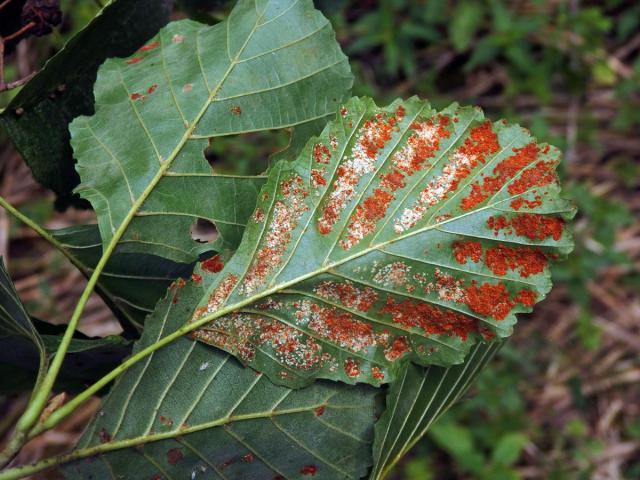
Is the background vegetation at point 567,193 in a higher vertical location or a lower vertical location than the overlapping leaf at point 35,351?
lower

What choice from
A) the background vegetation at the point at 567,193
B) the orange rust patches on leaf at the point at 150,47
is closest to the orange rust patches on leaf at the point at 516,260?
the orange rust patches on leaf at the point at 150,47

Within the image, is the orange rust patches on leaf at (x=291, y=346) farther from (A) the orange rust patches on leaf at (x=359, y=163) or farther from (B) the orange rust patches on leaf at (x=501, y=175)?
(B) the orange rust patches on leaf at (x=501, y=175)

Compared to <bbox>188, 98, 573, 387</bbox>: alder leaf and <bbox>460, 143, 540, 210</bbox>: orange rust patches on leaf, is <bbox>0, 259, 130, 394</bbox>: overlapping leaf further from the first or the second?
<bbox>460, 143, 540, 210</bbox>: orange rust patches on leaf

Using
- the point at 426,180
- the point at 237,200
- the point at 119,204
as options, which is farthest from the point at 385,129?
the point at 119,204

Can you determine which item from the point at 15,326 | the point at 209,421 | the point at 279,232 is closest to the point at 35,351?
the point at 15,326

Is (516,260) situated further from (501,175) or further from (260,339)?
(260,339)

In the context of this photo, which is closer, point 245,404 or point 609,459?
point 245,404

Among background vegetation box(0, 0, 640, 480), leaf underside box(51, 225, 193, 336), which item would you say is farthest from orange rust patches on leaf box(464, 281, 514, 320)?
background vegetation box(0, 0, 640, 480)

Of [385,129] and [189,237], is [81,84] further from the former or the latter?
[385,129]
